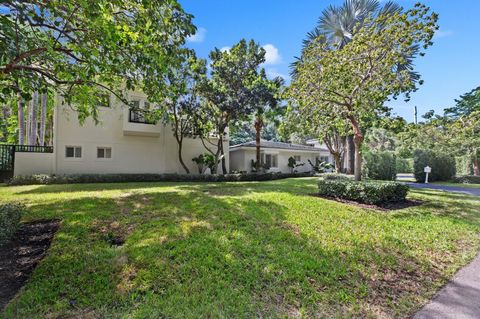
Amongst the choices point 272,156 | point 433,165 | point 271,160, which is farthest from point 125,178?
point 433,165

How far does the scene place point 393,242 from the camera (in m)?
5.41

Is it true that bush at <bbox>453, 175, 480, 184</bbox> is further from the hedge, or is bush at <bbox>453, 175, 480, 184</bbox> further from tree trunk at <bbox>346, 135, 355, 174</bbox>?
the hedge

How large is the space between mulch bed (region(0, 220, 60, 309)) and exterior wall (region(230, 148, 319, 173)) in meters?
18.3

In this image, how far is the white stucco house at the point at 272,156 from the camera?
23.3m

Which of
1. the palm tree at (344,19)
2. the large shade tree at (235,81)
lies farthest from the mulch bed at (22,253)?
the palm tree at (344,19)

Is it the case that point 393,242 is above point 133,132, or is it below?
below

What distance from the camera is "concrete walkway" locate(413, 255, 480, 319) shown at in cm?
321

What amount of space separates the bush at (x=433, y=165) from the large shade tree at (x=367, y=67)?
12.4 metres

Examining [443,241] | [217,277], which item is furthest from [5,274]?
[443,241]

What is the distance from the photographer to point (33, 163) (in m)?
13.9

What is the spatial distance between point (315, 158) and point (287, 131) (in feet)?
47.7

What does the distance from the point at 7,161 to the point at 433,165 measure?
2866 cm

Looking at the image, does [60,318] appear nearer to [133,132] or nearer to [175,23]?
[175,23]

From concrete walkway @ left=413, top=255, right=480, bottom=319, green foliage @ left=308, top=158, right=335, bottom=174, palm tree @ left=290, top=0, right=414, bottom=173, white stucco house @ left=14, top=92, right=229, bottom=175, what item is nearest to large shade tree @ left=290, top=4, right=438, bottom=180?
concrete walkway @ left=413, top=255, right=480, bottom=319
